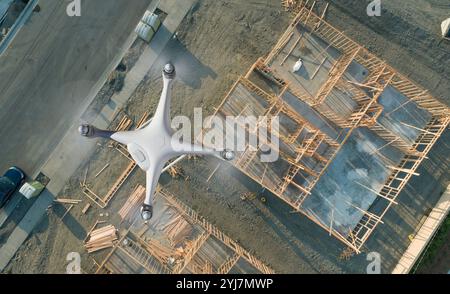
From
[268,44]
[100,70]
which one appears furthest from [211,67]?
[100,70]

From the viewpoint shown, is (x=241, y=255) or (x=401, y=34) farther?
(x=401, y=34)

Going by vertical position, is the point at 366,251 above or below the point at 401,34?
below

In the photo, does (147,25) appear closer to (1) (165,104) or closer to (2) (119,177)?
(1) (165,104)

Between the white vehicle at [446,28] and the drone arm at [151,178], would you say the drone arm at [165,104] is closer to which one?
the drone arm at [151,178]

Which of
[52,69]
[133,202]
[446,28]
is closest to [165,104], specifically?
[133,202]

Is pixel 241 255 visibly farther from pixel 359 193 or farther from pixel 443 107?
pixel 443 107
